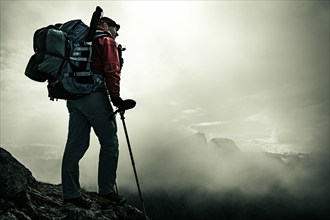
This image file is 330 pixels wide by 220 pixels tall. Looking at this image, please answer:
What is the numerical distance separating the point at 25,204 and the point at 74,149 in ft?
4.85

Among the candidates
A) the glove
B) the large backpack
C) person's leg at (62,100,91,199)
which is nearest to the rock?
person's leg at (62,100,91,199)

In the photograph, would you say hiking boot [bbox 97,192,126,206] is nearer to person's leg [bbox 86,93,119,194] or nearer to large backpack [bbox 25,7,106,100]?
person's leg [bbox 86,93,119,194]

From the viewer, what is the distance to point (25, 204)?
6.46 meters

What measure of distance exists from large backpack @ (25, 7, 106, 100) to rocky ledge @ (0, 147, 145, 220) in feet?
5.86

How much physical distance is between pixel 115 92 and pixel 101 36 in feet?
4.42

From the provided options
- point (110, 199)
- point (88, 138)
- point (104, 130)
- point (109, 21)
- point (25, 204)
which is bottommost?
point (110, 199)

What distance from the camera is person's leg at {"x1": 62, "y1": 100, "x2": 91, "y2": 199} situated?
681cm

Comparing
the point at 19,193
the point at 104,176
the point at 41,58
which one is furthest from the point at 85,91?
the point at 19,193

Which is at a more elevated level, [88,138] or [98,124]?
[98,124]

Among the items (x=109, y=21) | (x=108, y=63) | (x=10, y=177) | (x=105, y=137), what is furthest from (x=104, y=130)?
(x=109, y=21)

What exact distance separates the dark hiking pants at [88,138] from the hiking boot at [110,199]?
37 cm

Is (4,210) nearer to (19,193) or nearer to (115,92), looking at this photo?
(19,193)

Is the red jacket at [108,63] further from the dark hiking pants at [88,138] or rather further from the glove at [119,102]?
the dark hiking pants at [88,138]

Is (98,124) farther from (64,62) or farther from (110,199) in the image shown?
(110,199)
